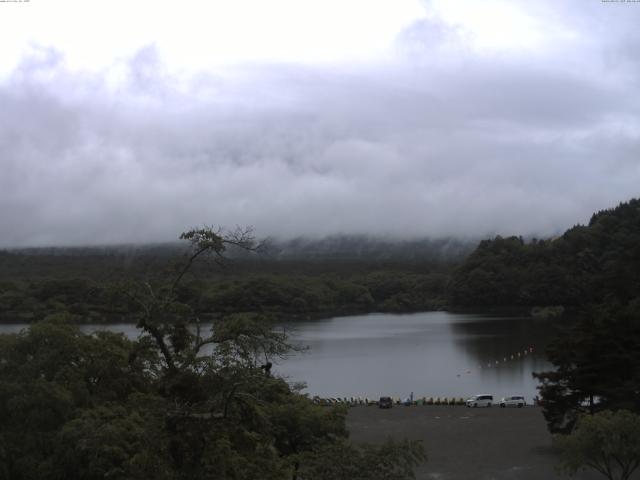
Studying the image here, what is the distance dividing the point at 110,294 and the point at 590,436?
1103cm

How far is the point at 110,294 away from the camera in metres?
8.42

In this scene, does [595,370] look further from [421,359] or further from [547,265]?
[547,265]

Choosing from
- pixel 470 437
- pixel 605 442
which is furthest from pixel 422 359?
pixel 605 442

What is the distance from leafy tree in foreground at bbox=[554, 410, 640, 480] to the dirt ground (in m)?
3.06

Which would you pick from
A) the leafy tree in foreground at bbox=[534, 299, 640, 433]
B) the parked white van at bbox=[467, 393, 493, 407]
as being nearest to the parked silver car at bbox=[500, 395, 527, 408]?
the parked white van at bbox=[467, 393, 493, 407]

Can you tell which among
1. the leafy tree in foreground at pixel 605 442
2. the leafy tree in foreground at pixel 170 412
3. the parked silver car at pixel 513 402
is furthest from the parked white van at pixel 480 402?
the leafy tree in foreground at pixel 170 412

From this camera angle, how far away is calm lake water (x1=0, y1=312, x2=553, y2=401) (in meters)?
40.2

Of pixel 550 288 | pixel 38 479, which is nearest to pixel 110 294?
pixel 38 479

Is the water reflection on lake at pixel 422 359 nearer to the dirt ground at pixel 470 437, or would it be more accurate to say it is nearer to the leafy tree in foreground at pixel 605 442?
the dirt ground at pixel 470 437

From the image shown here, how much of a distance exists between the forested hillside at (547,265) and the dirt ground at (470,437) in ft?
207

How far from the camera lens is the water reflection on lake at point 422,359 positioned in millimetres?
40344

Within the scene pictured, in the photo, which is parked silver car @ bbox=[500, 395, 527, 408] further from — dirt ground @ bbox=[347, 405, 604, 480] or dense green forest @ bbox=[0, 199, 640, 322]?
dense green forest @ bbox=[0, 199, 640, 322]

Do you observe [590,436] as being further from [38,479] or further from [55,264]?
[55,264]

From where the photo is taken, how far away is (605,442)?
14953mm
